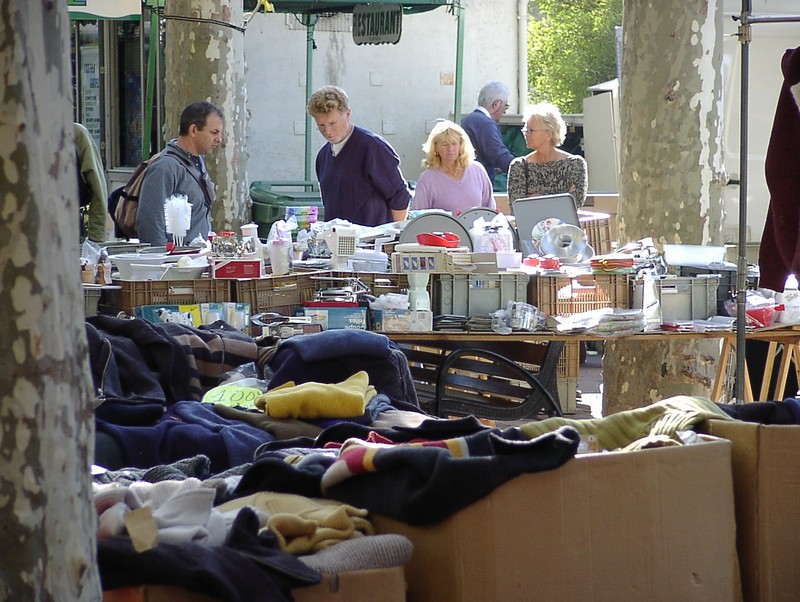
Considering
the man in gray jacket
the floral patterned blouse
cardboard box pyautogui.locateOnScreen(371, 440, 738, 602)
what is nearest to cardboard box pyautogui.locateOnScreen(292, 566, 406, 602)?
cardboard box pyautogui.locateOnScreen(371, 440, 738, 602)

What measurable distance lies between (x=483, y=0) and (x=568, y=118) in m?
2.12

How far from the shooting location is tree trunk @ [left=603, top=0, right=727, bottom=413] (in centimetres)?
731

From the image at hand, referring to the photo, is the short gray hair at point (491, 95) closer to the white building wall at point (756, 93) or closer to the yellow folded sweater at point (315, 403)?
the white building wall at point (756, 93)

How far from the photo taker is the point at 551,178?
352 inches

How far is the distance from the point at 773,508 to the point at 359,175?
5.69 meters

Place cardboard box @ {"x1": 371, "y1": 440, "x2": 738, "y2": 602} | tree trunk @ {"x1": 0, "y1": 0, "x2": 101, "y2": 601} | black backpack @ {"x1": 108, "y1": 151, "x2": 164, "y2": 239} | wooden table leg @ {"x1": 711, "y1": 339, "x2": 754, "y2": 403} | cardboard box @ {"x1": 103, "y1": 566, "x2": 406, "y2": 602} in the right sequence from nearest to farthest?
tree trunk @ {"x1": 0, "y1": 0, "x2": 101, "y2": 601} < cardboard box @ {"x1": 103, "y1": 566, "x2": 406, "y2": 602} < cardboard box @ {"x1": 371, "y1": 440, "x2": 738, "y2": 602} < wooden table leg @ {"x1": 711, "y1": 339, "x2": 754, "y2": 403} < black backpack @ {"x1": 108, "y1": 151, "x2": 164, "y2": 239}

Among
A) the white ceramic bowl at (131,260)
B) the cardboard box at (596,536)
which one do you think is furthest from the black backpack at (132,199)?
the cardboard box at (596,536)

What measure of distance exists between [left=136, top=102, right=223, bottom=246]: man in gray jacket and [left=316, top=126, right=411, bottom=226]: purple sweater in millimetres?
961

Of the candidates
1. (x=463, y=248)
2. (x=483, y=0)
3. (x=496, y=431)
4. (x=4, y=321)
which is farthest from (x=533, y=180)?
(x=483, y=0)

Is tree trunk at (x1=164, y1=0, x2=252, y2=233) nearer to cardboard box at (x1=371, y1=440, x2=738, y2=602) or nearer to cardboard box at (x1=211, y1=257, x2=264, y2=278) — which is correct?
cardboard box at (x1=211, y1=257, x2=264, y2=278)

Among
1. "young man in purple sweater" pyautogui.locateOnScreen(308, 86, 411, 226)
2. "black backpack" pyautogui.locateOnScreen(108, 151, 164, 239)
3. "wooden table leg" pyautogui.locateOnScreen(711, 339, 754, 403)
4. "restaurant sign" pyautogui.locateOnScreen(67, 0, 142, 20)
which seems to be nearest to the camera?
"wooden table leg" pyautogui.locateOnScreen(711, 339, 754, 403)

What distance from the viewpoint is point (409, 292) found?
6176 mm

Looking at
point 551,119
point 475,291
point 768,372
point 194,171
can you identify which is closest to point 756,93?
point 551,119

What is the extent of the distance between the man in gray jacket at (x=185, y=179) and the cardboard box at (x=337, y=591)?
4.90m
